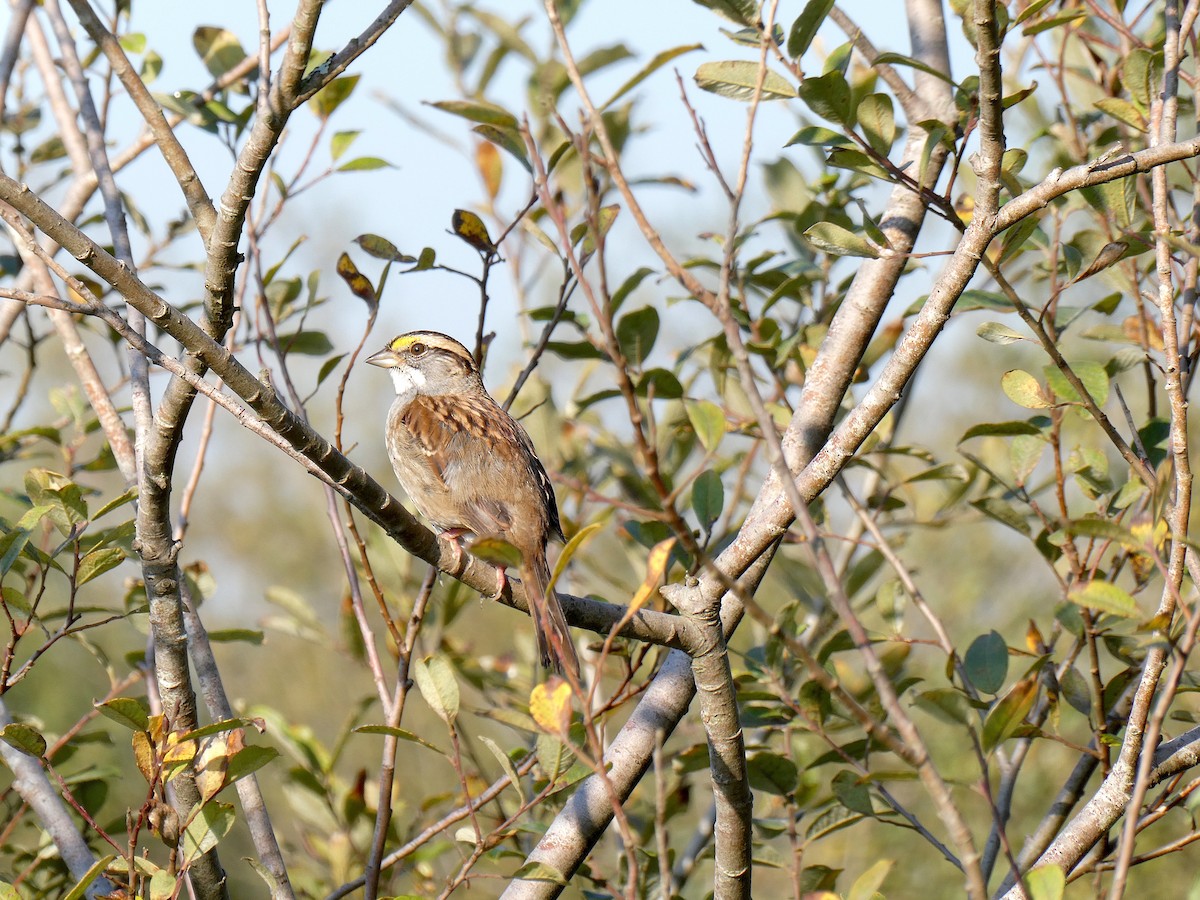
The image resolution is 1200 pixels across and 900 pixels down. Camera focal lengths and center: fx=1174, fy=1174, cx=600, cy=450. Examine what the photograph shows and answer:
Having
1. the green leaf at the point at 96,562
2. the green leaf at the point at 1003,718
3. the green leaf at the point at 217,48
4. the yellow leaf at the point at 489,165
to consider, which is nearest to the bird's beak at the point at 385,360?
the yellow leaf at the point at 489,165

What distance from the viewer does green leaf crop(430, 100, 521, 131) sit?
312 cm

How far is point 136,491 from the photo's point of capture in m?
2.45

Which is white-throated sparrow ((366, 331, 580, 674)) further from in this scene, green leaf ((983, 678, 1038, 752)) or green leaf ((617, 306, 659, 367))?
green leaf ((983, 678, 1038, 752))

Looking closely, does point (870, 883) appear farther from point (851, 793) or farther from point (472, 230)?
point (472, 230)

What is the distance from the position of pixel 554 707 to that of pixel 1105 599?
2.78ft

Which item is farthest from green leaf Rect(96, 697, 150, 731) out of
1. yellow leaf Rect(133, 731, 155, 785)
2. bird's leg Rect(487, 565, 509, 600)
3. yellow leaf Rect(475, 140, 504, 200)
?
yellow leaf Rect(475, 140, 504, 200)

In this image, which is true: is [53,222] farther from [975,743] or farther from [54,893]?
[54,893]

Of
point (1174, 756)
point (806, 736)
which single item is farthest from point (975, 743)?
point (806, 736)

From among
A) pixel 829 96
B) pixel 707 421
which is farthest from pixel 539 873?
pixel 829 96

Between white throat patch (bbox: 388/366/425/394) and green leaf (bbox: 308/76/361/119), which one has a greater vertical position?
green leaf (bbox: 308/76/361/119)

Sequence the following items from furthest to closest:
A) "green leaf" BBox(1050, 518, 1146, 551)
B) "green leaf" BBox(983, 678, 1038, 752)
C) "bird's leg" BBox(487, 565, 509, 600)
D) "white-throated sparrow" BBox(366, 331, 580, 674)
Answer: "white-throated sparrow" BBox(366, 331, 580, 674), "bird's leg" BBox(487, 565, 509, 600), "green leaf" BBox(983, 678, 1038, 752), "green leaf" BBox(1050, 518, 1146, 551)

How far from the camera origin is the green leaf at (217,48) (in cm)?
364

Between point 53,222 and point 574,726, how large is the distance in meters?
1.36

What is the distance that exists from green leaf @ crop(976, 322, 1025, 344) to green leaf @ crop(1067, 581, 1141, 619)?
3.56ft
